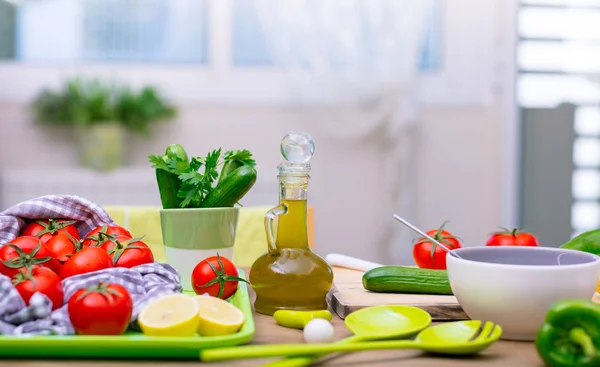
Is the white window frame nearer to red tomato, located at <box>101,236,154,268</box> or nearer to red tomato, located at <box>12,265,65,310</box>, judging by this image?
red tomato, located at <box>101,236,154,268</box>

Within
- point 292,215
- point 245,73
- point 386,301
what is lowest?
point 386,301

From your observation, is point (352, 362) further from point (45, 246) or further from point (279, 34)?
point (279, 34)

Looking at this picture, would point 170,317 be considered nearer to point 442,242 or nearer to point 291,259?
point 291,259

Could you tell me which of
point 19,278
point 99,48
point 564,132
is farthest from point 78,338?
point 564,132

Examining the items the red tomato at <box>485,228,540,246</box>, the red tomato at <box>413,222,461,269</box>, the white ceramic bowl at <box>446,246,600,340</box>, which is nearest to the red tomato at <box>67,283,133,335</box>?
the white ceramic bowl at <box>446,246,600,340</box>

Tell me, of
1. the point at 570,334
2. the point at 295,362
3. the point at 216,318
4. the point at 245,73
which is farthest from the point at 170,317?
the point at 245,73

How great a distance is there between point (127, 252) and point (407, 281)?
0.37 meters

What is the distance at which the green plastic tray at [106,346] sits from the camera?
23.2 inches

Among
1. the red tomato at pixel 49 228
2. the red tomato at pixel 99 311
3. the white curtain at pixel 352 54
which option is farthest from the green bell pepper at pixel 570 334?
the white curtain at pixel 352 54

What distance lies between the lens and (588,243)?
0.97 m

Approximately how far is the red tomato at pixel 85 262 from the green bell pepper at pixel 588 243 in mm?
665

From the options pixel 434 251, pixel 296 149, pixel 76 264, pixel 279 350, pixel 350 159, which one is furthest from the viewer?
pixel 350 159

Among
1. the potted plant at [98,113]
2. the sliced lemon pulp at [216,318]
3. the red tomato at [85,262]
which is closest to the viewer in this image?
the sliced lemon pulp at [216,318]

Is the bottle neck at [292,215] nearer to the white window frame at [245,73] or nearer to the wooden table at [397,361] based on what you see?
the wooden table at [397,361]
